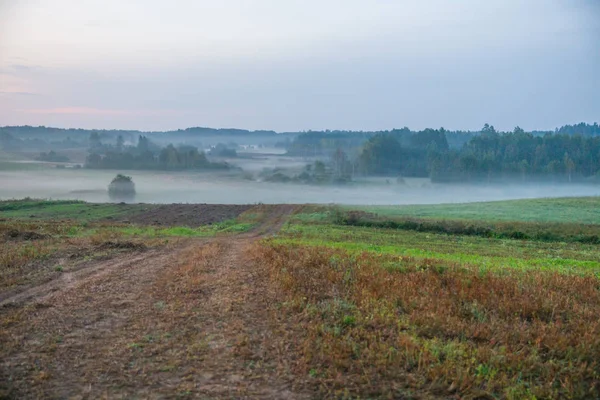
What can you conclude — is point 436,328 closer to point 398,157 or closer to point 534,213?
point 534,213

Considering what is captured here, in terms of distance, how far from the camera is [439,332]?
9.26 meters

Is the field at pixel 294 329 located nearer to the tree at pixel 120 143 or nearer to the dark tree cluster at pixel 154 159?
the dark tree cluster at pixel 154 159

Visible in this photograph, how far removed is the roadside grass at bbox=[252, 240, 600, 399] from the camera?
23.8 feet

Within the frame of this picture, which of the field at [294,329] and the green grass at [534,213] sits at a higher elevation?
the field at [294,329]

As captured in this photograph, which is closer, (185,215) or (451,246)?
(451,246)

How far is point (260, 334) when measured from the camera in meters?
9.10

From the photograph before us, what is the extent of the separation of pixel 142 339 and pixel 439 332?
5.66 metres

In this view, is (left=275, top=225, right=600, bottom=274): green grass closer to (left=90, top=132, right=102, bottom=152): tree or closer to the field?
the field

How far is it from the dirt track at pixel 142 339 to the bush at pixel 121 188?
89363 mm

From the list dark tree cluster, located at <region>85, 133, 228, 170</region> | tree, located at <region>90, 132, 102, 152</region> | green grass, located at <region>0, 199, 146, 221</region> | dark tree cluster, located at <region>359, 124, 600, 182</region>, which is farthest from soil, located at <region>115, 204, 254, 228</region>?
tree, located at <region>90, 132, 102, 152</region>

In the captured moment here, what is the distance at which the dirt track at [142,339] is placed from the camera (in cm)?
706

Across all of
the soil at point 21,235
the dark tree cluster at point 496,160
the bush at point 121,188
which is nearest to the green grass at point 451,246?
the soil at point 21,235

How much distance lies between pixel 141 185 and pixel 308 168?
4880cm

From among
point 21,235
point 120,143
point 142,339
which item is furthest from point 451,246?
point 120,143
